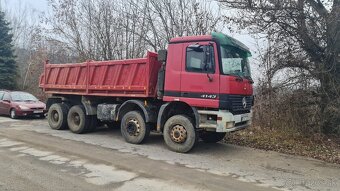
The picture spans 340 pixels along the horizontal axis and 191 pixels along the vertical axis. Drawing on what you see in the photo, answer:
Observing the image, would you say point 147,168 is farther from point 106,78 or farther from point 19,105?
point 19,105

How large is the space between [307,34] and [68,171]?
26.9ft

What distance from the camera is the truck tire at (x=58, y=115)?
1251 cm

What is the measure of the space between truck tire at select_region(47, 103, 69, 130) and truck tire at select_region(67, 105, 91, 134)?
0.35m

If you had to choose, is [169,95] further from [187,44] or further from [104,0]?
[104,0]

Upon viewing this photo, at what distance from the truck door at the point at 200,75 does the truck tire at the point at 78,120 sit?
4233 mm

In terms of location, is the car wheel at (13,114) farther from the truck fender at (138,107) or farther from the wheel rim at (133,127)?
the wheel rim at (133,127)

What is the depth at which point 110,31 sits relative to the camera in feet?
68.6

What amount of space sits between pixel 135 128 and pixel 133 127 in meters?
0.08

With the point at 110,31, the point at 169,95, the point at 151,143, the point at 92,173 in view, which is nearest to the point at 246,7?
the point at 169,95

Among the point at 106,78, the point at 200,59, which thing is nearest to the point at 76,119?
the point at 106,78

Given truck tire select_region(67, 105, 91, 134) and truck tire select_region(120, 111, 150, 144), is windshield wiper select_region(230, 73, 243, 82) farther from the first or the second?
truck tire select_region(67, 105, 91, 134)

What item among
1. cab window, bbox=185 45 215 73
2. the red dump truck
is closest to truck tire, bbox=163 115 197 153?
the red dump truck

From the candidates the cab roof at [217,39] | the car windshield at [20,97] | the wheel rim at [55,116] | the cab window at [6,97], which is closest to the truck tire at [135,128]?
the cab roof at [217,39]

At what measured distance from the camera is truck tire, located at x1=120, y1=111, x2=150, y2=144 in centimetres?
991
